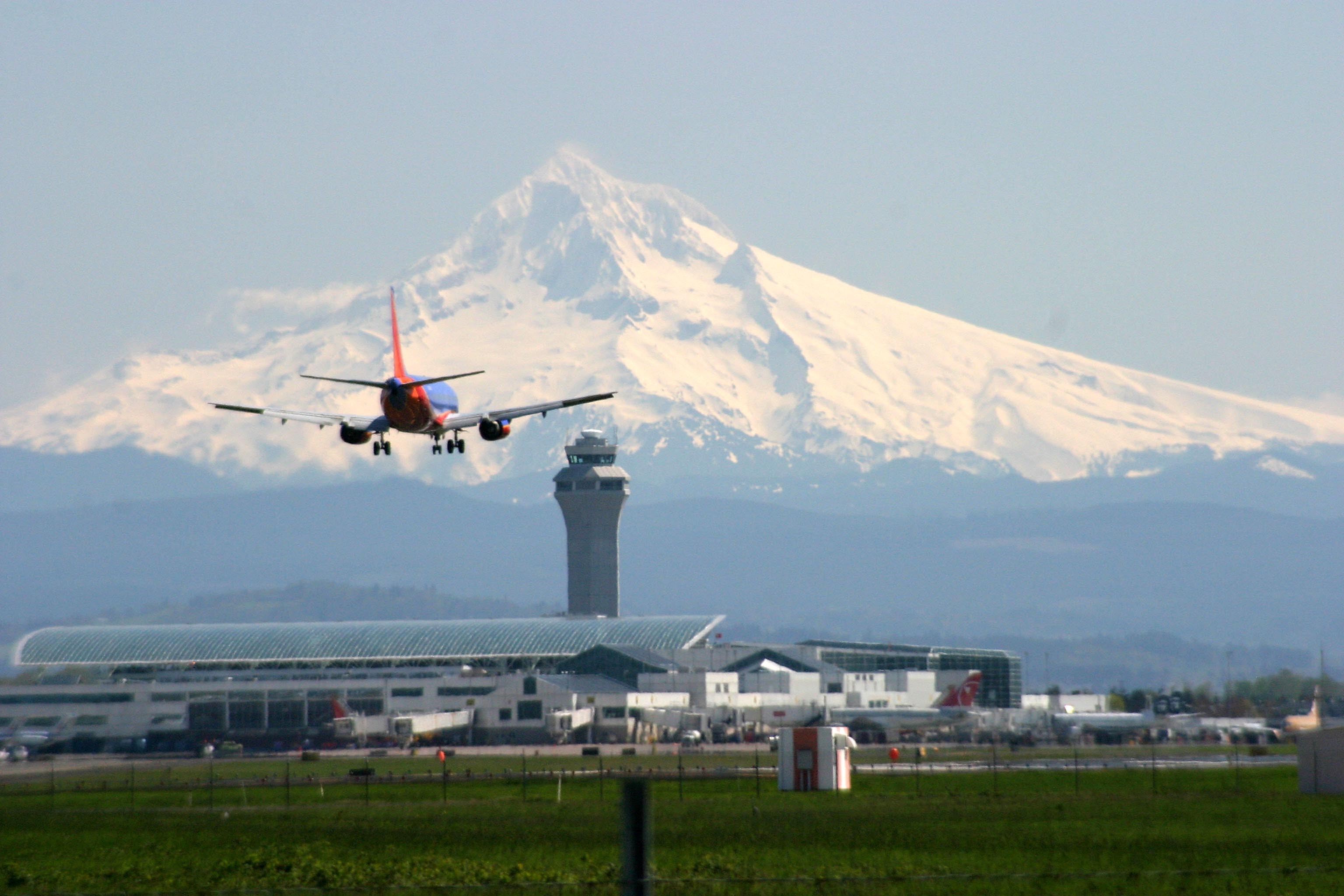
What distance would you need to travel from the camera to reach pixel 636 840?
2633cm

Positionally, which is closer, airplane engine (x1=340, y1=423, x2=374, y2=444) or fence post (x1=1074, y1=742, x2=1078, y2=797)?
airplane engine (x1=340, y1=423, x2=374, y2=444)

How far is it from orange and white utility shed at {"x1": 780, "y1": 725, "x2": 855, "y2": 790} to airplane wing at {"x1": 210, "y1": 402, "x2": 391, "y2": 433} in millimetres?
27948

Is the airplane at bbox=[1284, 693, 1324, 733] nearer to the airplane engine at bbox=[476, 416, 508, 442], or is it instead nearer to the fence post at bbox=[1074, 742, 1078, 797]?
the fence post at bbox=[1074, 742, 1078, 797]

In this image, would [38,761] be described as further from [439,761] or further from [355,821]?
[355,821]

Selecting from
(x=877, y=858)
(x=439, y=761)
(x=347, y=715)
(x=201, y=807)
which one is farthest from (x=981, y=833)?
(x=347, y=715)

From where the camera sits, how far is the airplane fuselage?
7719 centimetres

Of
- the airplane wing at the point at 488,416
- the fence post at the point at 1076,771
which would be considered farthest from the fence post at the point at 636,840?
the fence post at the point at 1076,771

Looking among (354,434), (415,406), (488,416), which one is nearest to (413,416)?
(415,406)

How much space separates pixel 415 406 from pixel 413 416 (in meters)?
0.59

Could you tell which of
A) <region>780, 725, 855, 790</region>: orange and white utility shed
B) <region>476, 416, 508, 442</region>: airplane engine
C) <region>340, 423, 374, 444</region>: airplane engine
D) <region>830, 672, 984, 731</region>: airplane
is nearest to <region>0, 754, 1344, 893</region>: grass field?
<region>780, 725, 855, 790</region>: orange and white utility shed

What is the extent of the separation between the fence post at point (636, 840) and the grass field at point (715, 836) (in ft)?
27.9

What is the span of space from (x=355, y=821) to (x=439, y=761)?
65.5 m

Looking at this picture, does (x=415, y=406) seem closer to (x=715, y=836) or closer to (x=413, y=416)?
(x=413, y=416)

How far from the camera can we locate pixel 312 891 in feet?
147
